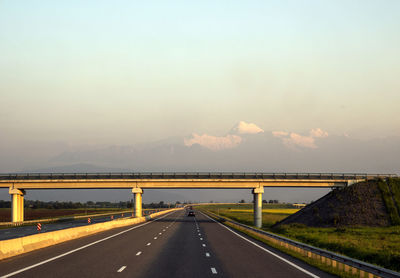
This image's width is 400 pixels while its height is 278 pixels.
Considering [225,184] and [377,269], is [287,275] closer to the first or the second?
[377,269]

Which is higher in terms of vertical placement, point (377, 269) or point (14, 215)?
point (377, 269)

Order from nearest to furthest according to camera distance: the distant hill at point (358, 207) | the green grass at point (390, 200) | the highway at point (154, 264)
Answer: the highway at point (154, 264) → the green grass at point (390, 200) → the distant hill at point (358, 207)

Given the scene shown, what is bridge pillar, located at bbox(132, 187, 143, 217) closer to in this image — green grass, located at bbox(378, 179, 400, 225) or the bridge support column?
the bridge support column

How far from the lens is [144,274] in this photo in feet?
53.8

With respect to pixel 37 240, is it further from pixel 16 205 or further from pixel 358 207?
pixel 16 205

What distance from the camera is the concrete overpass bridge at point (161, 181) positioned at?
249 feet

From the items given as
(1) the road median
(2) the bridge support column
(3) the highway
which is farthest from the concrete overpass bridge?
(3) the highway

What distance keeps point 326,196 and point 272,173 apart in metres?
9.09

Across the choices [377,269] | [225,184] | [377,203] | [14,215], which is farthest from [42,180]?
[377,269]

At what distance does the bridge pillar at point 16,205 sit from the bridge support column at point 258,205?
35.7 m

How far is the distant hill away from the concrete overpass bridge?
15.9ft

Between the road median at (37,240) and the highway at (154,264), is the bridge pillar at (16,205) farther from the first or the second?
the highway at (154,264)

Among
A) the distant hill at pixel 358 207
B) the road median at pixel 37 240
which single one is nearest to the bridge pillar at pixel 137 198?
the distant hill at pixel 358 207

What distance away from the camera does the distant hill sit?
57.0 metres
